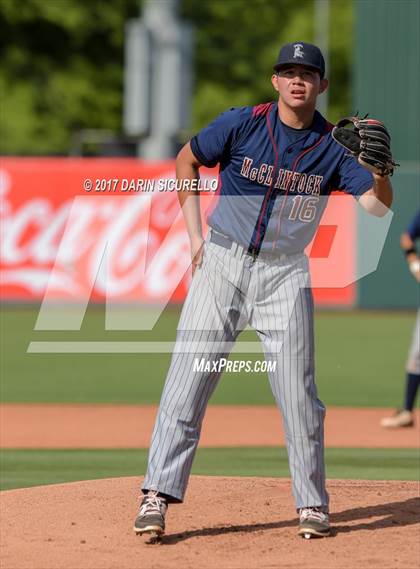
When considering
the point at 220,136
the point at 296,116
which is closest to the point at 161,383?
the point at 220,136

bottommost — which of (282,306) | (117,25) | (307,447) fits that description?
(307,447)

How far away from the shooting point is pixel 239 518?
256 inches

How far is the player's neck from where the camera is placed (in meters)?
5.90

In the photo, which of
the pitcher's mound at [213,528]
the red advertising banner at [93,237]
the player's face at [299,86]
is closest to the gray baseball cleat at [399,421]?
the pitcher's mound at [213,528]

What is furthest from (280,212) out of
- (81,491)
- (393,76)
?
(393,76)

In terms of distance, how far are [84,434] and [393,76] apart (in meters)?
13.8

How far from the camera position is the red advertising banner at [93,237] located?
19.3 m

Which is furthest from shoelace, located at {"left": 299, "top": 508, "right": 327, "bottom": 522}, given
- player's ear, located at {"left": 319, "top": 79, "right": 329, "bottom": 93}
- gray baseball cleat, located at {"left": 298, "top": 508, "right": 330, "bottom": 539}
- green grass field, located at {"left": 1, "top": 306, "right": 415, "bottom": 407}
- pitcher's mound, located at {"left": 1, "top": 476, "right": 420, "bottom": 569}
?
green grass field, located at {"left": 1, "top": 306, "right": 415, "bottom": 407}

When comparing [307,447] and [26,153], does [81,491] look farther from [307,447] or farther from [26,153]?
[26,153]

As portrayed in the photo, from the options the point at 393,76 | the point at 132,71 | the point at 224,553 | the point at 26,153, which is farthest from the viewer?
the point at 26,153

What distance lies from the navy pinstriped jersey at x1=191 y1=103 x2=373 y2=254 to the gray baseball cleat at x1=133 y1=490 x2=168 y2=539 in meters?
1.26

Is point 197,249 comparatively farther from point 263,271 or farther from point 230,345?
point 230,345

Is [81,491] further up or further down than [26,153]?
further down

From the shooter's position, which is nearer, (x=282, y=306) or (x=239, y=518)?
(x=282, y=306)
